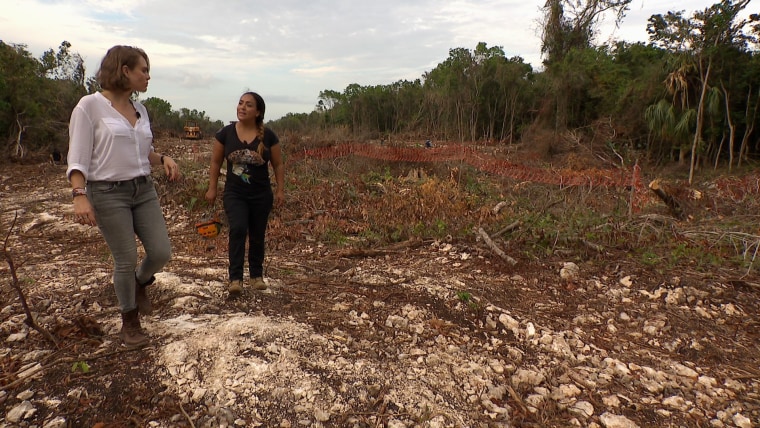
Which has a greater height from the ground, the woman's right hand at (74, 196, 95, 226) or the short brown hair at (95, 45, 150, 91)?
the short brown hair at (95, 45, 150, 91)

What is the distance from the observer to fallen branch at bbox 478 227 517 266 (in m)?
3.95

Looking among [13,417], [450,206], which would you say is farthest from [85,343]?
[450,206]

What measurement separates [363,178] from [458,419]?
6.59m

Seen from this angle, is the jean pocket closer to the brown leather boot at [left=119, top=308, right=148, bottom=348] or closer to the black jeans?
the brown leather boot at [left=119, top=308, right=148, bottom=348]

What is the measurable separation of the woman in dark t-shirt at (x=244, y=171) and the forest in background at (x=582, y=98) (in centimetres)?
620

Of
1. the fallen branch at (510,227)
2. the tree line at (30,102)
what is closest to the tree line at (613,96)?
the fallen branch at (510,227)

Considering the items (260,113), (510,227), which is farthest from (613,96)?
(260,113)

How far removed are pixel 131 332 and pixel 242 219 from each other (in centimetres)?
96

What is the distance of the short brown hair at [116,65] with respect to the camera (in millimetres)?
2080

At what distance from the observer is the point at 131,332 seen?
91.2 inches

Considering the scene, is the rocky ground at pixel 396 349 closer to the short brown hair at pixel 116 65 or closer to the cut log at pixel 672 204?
the short brown hair at pixel 116 65

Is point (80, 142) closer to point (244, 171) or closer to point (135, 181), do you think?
point (135, 181)

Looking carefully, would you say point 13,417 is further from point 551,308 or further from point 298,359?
point 551,308

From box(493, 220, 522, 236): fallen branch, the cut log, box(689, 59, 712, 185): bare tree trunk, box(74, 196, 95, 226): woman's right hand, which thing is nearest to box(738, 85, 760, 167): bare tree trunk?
box(689, 59, 712, 185): bare tree trunk
